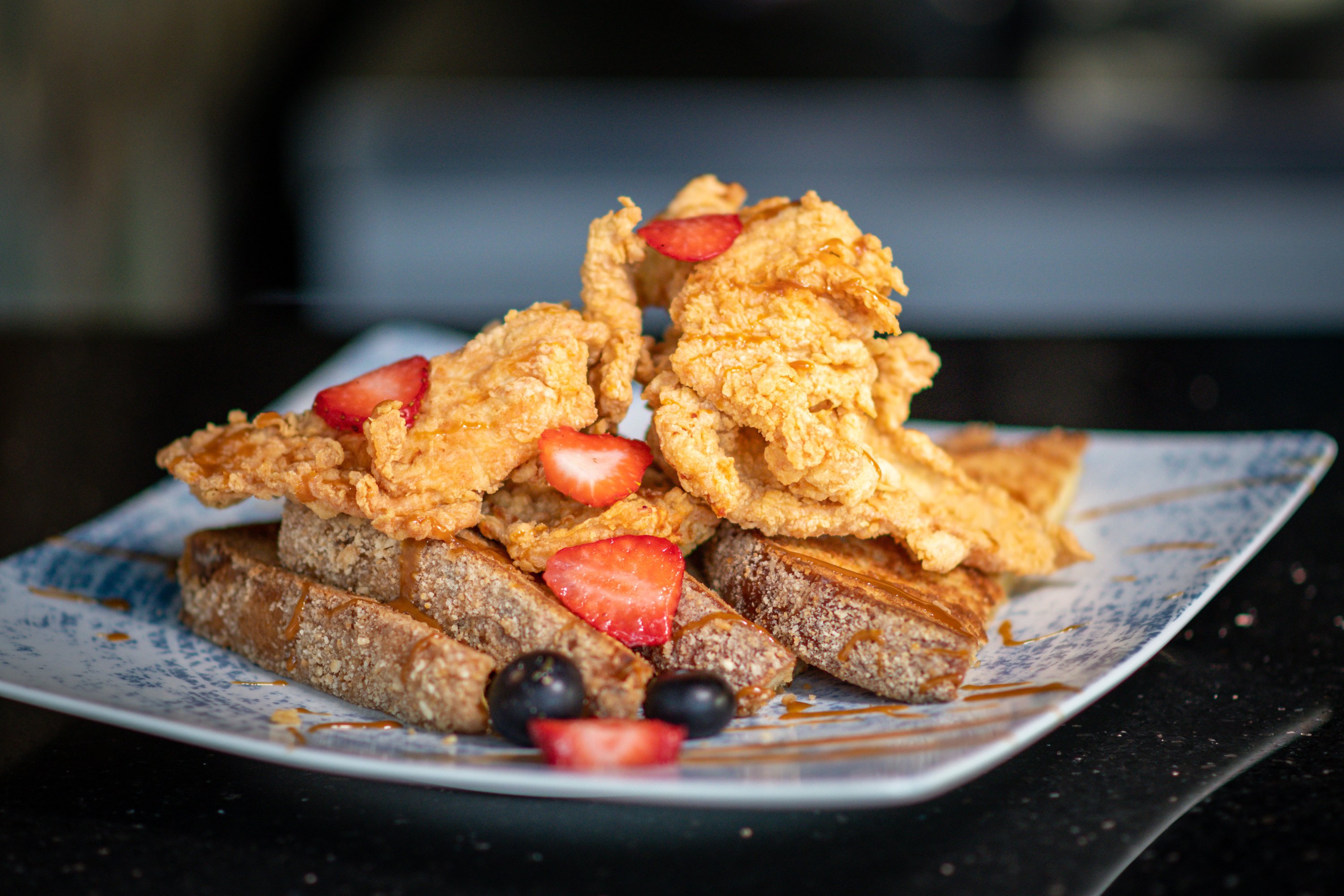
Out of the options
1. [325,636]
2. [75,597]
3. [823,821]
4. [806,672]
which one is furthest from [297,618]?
[823,821]

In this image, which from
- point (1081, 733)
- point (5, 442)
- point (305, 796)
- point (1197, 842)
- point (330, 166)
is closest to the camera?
point (1197, 842)

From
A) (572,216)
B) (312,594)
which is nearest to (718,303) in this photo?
(312,594)

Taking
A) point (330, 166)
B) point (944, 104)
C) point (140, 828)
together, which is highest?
point (944, 104)

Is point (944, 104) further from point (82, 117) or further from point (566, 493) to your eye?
point (566, 493)

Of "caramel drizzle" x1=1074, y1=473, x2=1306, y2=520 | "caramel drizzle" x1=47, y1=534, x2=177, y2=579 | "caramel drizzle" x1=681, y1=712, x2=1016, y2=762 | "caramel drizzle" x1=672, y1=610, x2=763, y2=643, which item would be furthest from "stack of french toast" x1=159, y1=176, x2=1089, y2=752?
"caramel drizzle" x1=1074, y1=473, x2=1306, y2=520

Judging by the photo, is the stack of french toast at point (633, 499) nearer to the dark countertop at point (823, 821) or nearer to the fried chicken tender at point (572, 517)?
the fried chicken tender at point (572, 517)

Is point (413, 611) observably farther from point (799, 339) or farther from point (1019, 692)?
point (1019, 692)

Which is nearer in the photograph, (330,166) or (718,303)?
(718,303)

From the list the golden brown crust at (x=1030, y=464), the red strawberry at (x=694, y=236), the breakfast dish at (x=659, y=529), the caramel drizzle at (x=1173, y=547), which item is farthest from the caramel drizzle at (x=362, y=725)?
the caramel drizzle at (x=1173, y=547)
